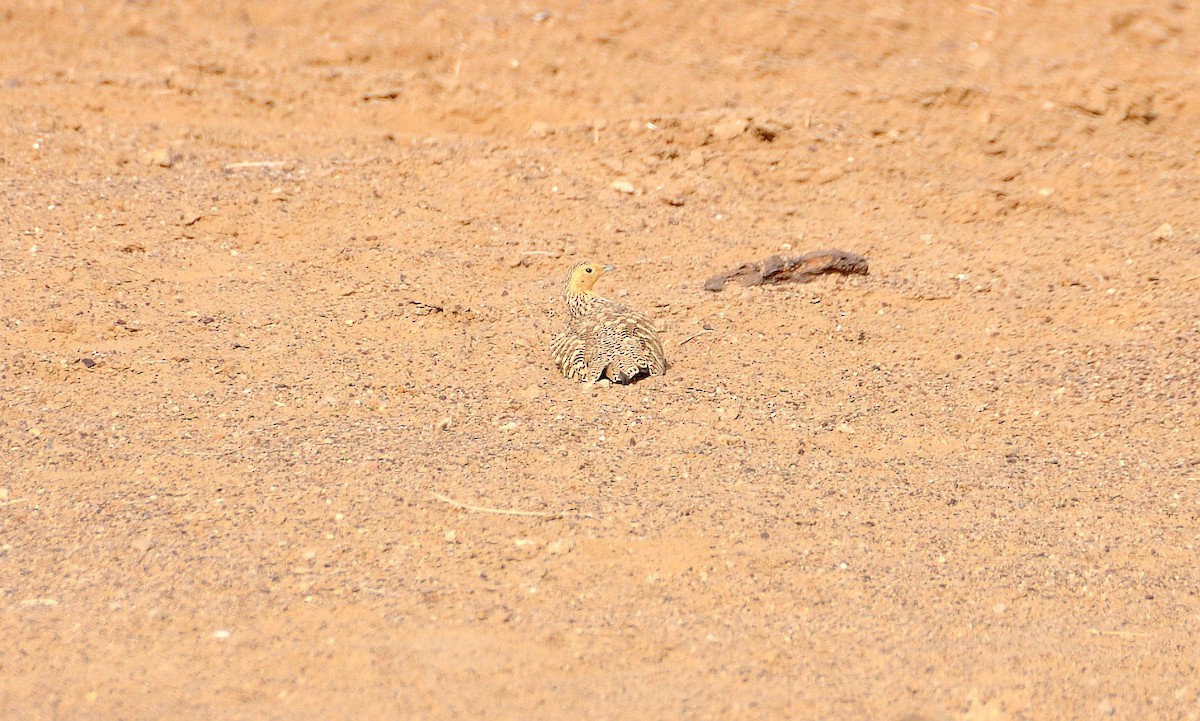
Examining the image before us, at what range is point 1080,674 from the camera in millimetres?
3740

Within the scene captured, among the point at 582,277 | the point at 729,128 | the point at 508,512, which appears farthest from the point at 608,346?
the point at 729,128

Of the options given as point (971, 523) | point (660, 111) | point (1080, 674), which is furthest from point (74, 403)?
point (660, 111)

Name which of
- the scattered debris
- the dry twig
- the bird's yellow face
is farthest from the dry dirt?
the bird's yellow face

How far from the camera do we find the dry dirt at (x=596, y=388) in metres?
3.81

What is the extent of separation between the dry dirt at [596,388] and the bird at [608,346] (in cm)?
10

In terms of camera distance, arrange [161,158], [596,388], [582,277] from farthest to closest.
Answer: [161,158] → [582,277] → [596,388]

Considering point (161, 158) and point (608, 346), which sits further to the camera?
point (161, 158)

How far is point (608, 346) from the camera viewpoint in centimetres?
570

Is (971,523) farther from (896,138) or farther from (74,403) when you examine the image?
(896,138)

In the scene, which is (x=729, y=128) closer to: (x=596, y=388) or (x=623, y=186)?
(x=623, y=186)

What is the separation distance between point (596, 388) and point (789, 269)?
173 centimetres

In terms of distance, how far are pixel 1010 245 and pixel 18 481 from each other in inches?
217

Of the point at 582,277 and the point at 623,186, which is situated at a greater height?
the point at 582,277

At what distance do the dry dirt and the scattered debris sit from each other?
13 cm
